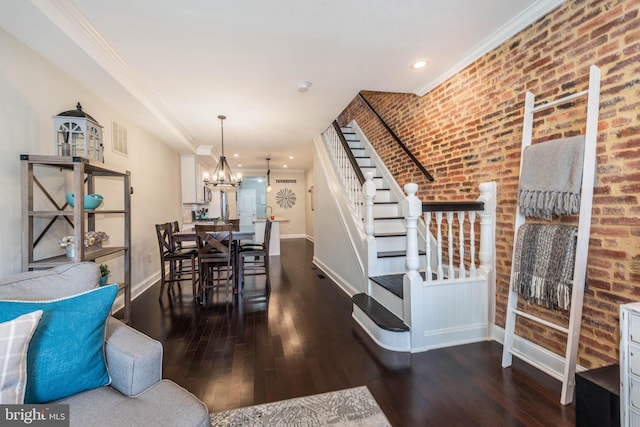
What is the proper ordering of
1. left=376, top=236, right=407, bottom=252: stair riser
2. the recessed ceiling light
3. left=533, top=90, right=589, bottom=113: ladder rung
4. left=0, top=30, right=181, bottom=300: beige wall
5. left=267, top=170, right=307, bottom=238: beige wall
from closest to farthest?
1. left=533, top=90, right=589, bottom=113: ladder rung
2. left=0, top=30, right=181, bottom=300: beige wall
3. the recessed ceiling light
4. left=376, top=236, right=407, bottom=252: stair riser
5. left=267, top=170, right=307, bottom=238: beige wall

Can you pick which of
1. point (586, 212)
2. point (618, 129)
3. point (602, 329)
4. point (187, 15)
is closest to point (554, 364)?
point (602, 329)

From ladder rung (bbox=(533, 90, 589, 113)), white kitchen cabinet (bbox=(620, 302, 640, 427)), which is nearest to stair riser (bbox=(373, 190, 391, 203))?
ladder rung (bbox=(533, 90, 589, 113))

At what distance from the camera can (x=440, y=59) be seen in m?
2.67

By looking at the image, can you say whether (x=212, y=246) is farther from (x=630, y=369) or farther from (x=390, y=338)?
(x=630, y=369)

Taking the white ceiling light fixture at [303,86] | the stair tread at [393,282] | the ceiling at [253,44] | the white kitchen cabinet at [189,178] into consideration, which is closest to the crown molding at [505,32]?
the ceiling at [253,44]

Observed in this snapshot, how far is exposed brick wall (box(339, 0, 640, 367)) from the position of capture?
1.57 metres

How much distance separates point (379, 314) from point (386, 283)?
37cm

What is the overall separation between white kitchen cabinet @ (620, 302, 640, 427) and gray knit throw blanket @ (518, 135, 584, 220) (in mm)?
670

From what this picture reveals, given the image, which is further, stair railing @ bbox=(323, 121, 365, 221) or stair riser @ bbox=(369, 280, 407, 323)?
stair railing @ bbox=(323, 121, 365, 221)

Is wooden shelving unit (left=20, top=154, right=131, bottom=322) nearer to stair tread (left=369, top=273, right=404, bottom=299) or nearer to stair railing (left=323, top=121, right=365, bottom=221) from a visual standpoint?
stair tread (left=369, top=273, right=404, bottom=299)

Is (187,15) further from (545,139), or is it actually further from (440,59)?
(545,139)

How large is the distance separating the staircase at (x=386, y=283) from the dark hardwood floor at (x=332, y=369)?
130 mm

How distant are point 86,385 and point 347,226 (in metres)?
3.06

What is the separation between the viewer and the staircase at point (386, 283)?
2.32 m
